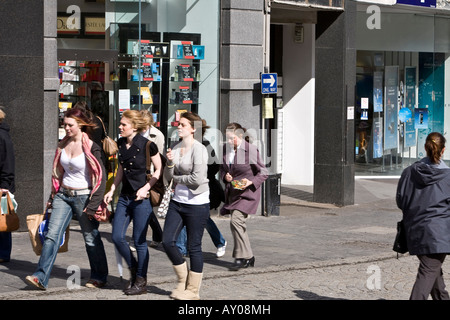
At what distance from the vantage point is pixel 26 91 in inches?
483

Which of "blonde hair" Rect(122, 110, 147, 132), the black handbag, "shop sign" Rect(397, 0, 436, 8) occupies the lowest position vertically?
the black handbag

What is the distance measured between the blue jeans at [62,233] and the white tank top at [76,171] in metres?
0.12

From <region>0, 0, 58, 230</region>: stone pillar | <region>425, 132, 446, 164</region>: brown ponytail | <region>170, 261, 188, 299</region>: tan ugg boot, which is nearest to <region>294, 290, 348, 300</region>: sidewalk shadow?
<region>170, 261, 188, 299</region>: tan ugg boot

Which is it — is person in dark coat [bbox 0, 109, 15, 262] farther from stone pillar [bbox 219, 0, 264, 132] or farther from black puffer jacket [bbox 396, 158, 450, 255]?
stone pillar [bbox 219, 0, 264, 132]

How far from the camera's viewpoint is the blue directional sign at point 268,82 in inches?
570

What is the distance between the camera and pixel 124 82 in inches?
543

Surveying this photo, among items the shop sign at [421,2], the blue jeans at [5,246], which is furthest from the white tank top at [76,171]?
the shop sign at [421,2]

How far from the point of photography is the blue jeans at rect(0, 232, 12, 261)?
33.0 feet

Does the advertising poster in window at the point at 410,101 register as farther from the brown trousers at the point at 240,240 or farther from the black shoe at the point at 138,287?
the black shoe at the point at 138,287

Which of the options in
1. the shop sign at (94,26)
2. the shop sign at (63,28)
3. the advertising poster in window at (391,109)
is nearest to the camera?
the shop sign at (63,28)

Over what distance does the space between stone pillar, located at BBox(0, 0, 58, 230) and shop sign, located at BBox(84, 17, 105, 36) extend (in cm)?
112
